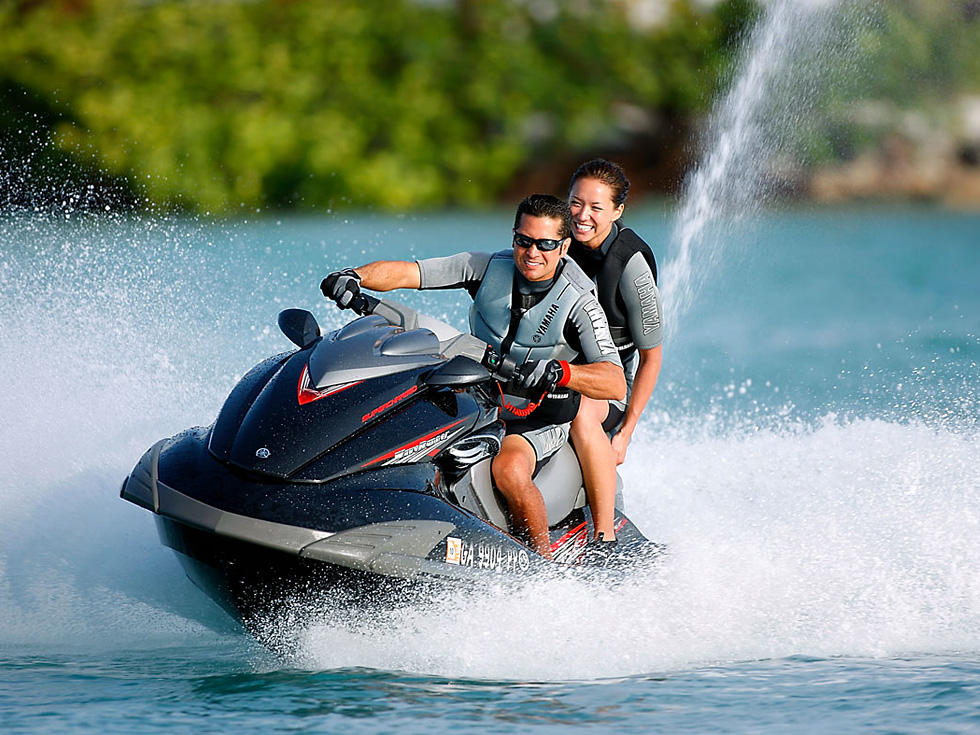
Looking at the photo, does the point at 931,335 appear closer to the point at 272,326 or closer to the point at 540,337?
the point at 272,326

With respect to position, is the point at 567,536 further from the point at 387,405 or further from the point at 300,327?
the point at 300,327

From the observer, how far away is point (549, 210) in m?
3.48

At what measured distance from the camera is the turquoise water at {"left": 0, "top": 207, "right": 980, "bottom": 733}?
3.14 metres

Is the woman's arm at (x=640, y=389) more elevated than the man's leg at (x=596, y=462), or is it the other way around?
the woman's arm at (x=640, y=389)

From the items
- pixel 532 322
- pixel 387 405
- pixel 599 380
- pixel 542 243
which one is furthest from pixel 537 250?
pixel 387 405


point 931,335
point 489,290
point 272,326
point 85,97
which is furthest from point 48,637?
point 85,97

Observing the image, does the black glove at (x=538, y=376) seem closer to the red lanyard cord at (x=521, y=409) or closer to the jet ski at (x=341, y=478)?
the jet ski at (x=341, y=478)

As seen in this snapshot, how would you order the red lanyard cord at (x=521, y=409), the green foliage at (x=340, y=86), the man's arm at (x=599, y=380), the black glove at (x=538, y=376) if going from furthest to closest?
the green foliage at (x=340, y=86) → the red lanyard cord at (x=521, y=409) → the man's arm at (x=599, y=380) → the black glove at (x=538, y=376)

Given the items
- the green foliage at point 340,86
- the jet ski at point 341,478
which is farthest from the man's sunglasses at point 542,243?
the green foliage at point 340,86

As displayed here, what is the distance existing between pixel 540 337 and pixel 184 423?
2374mm

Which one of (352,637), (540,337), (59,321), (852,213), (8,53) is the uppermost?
(8,53)

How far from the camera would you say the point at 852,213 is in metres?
20.6

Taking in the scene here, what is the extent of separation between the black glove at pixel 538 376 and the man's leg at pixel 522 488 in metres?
0.32

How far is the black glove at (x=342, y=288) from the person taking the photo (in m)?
3.50
